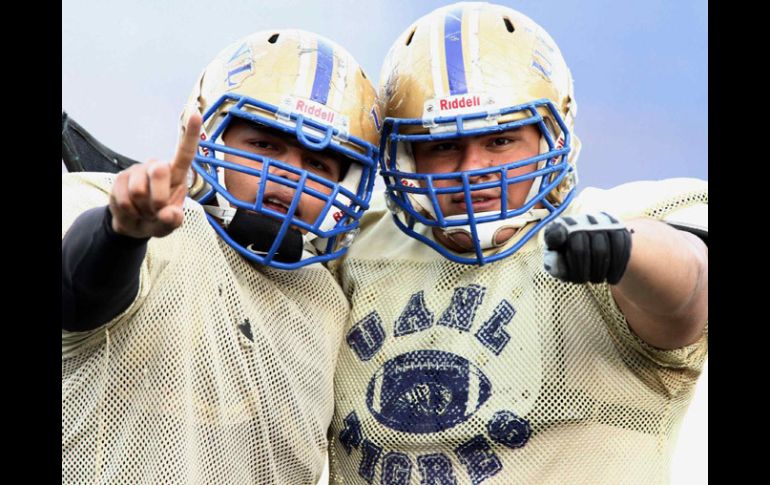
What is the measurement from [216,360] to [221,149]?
478 mm

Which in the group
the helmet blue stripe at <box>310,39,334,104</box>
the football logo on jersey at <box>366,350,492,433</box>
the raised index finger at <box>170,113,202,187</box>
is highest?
the raised index finger at <box>170,113,202,187</box>

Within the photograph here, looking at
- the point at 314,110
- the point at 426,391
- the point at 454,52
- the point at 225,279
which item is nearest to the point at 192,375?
the point at 225,279

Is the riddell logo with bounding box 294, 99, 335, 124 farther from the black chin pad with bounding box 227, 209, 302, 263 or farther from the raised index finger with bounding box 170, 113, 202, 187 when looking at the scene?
the raised index finger with bounding box 170, 113, 202, 187

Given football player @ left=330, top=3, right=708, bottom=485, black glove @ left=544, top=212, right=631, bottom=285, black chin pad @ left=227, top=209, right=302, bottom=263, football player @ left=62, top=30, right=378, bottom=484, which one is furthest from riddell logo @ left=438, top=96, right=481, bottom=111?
black glove @ left=544, top=212, right=631, bottom=285

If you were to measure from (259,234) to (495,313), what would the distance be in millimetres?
567

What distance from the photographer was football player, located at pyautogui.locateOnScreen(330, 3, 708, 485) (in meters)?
2.23

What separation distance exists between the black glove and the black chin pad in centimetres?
65

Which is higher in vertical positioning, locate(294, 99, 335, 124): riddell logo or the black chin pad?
locate(294, 99, 335, 124): riddell logo

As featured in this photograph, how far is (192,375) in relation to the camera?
79.0 inches

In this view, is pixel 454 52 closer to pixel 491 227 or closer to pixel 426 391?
pixel 491 227

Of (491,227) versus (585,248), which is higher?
(585,248)

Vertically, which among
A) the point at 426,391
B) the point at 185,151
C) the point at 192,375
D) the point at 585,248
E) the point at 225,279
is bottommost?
the point at 426,391

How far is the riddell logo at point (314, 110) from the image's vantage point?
7.59 ft

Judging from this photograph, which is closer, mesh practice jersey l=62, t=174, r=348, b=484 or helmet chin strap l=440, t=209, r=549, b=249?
mesh practice jersey l=62, t=174, r=348, b=484
